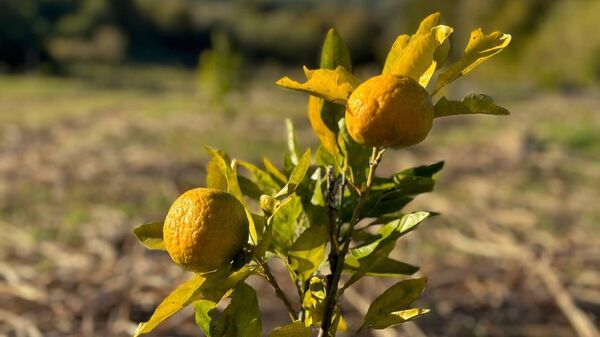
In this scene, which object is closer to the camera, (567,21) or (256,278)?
(256,278)

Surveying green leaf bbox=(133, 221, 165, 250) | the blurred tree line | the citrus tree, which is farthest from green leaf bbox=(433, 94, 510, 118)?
the blurred tree line

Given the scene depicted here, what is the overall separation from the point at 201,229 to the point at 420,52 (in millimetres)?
372

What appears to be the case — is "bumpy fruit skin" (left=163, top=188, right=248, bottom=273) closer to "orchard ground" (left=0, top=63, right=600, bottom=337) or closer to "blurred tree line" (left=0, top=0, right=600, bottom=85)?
"orchard ground" (left=0, top=63, right=600, bottom=337)

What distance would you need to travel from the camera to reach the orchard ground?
293cm

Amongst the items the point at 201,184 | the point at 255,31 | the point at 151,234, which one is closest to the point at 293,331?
the point at 151,234

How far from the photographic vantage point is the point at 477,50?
91 centimetres

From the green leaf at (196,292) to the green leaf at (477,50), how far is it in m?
0.41

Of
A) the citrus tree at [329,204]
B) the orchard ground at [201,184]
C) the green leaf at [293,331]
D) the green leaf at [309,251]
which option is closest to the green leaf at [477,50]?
the citrus tree at [329,204]

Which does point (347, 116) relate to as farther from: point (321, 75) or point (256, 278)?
point (256, 278)

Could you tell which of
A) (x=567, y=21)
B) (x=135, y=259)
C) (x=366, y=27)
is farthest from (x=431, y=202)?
(x=366, y=27)

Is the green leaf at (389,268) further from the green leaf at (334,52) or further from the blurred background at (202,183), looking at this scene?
the blurred background at (202,183)

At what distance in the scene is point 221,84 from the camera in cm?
1075

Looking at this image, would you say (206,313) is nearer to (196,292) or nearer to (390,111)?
(196,292)

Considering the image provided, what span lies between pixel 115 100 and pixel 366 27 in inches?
1431
